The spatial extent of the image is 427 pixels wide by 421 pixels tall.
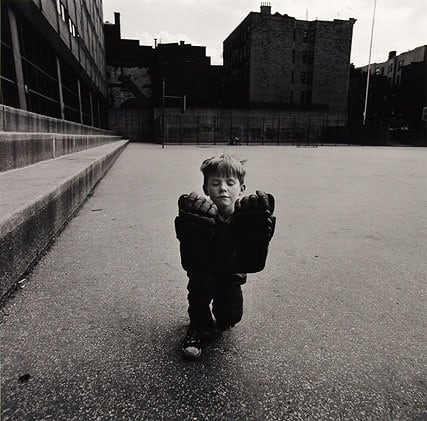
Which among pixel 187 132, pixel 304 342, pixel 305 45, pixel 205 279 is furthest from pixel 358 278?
pixel 305 45

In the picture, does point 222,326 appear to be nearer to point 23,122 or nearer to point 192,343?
point 192,343

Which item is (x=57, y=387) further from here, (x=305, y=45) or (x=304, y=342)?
(x=305, y=45)

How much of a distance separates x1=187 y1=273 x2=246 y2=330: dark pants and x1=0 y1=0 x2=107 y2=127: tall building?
20.8 ft

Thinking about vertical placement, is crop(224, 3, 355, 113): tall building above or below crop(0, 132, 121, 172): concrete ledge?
above

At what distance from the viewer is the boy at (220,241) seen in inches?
54.0

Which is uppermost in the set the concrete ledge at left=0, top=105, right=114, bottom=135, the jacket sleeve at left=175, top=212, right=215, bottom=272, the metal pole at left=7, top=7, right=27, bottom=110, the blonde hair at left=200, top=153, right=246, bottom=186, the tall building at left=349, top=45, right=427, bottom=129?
the tall building at left=349, top=45, right=427, bottom=129

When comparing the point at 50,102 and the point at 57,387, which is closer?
the point at 57,387

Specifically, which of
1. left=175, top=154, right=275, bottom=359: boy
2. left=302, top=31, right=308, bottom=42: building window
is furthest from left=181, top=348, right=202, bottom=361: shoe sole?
left=302, top=31, right=308, bottom=42: building window

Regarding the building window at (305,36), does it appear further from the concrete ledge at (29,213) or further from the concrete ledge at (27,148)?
the concrete ledge at (29,213)

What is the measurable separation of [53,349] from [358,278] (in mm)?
1828

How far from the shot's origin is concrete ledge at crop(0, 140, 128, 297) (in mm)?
1793

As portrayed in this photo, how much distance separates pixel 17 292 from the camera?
6.31ft

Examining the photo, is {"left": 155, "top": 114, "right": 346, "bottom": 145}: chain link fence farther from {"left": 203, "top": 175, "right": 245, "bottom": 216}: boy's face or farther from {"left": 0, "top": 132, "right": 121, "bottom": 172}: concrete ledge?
{"left": 203, "top": 175, "right": 245, "bottom": 216}: boy's face

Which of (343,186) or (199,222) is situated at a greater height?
(199,222)
